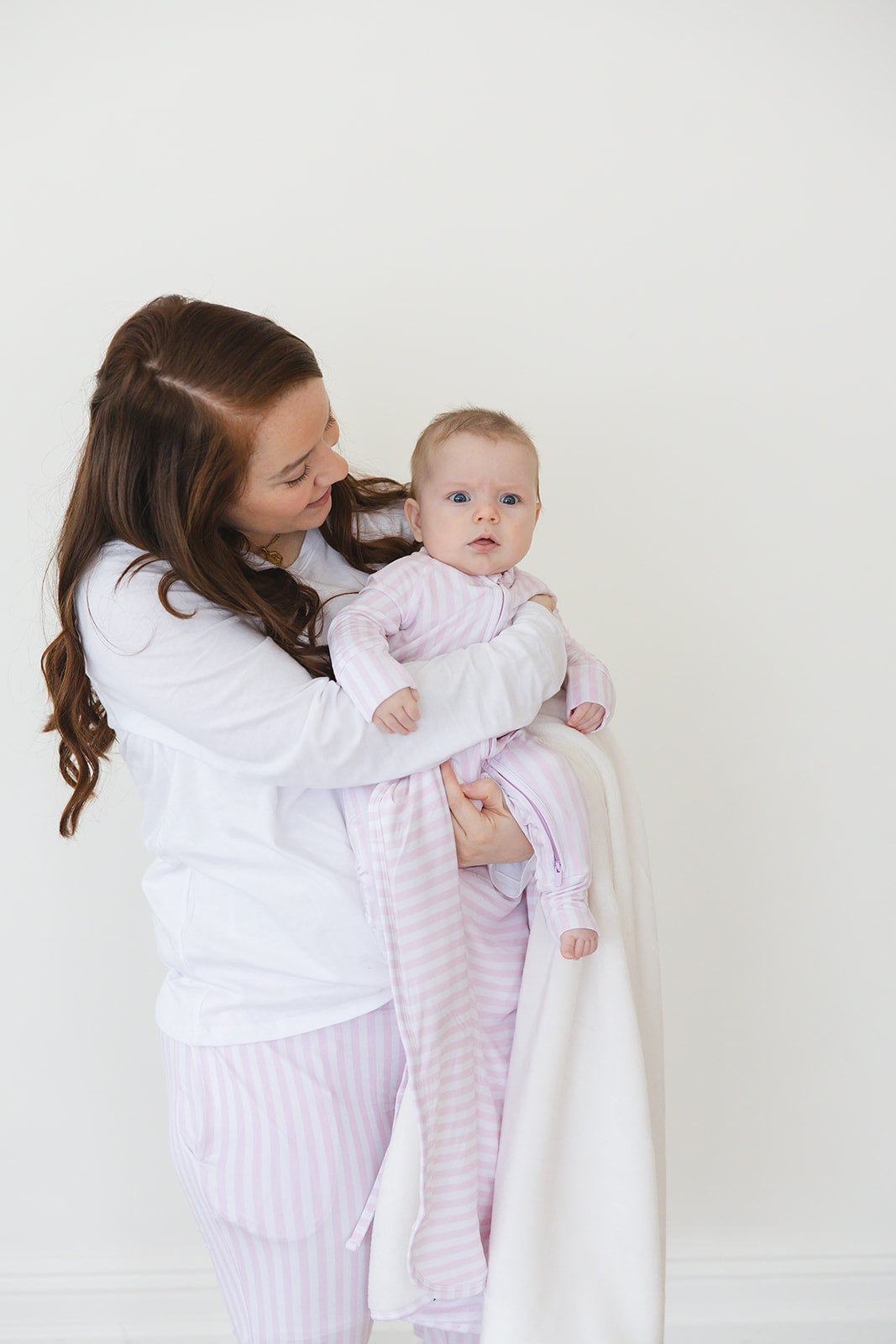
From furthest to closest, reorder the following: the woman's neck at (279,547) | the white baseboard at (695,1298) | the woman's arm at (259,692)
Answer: the white baseboard at (695,1298), the woman's neck at (279,547), the woman's arm at (259,692)

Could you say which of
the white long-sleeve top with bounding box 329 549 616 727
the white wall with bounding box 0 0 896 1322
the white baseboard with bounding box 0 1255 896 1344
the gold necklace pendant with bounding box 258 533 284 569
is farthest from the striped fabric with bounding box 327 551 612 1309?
the white baseboard with bounding box 0 1255 896 1344

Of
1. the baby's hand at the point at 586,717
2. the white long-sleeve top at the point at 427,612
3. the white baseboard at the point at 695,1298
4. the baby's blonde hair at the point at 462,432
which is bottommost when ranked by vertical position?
the white baseboard at the point at 695,1298

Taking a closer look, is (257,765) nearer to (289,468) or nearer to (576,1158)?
(289,468)

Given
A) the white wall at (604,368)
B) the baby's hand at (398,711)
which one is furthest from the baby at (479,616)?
the white wall at (604,368)

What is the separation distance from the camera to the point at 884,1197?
6.42 ft

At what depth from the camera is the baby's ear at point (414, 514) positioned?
1.29m

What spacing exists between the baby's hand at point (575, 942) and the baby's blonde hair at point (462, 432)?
Answer: 525mm

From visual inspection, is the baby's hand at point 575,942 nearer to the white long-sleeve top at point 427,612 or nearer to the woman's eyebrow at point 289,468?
the white long-sleeve top at point 427,612

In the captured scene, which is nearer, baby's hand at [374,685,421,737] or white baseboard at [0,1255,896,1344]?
baby's hand at [374,685,421,737]

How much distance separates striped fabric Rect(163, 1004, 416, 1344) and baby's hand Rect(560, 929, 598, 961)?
20 cm

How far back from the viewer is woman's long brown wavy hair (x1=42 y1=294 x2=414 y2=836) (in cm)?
106

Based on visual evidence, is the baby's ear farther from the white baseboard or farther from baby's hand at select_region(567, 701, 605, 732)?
the white baseboard

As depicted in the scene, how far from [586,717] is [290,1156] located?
1.93ft

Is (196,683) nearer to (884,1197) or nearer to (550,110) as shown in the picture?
(550,110)
